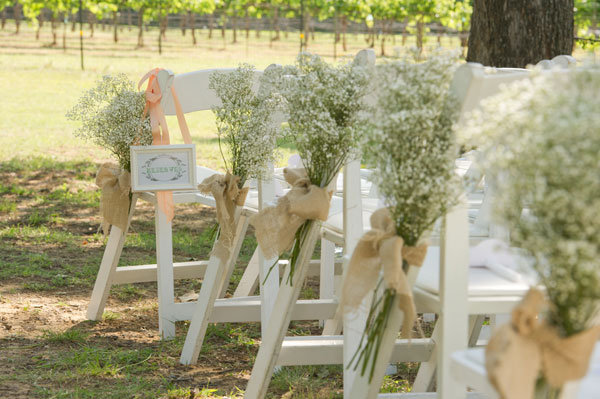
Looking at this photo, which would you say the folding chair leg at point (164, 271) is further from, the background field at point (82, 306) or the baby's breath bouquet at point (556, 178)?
the baby's breath bouquet at point (556, 178)

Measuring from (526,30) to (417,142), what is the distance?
3531 mm

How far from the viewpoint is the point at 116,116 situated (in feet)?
11.7

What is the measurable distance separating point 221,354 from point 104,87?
49.8 inches

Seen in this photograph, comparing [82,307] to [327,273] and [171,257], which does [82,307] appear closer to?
[171,257]

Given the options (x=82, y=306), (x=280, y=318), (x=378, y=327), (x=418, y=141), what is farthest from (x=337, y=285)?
(x=418, y=141)

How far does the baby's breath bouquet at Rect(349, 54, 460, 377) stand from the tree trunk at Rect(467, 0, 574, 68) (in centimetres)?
336

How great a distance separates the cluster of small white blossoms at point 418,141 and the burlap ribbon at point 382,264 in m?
0.08

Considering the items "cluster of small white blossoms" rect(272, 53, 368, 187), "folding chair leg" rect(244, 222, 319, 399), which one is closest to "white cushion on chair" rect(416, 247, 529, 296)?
"cluster of small white blossoms" rect(272, 53, 368, 187)

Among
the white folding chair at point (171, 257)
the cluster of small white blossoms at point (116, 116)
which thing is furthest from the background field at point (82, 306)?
the cluster of small white blossoms at point (116, 116)

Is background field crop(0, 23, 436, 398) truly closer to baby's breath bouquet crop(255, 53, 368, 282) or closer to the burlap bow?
the burlap bow

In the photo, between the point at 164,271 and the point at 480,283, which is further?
the point at 164,271

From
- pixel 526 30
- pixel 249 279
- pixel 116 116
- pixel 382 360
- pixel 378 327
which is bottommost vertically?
pixel 249 279

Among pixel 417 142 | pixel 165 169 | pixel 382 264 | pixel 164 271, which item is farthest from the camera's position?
pixel 164 271

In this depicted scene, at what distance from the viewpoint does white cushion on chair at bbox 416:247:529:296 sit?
195 cm
